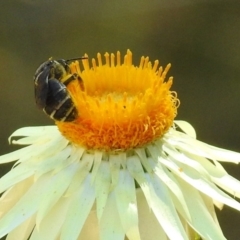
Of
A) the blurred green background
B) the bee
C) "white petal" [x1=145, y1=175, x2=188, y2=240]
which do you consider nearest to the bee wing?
the bee

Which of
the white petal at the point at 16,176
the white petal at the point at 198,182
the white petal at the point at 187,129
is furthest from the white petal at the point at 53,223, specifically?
the white petal at the point at 187,129

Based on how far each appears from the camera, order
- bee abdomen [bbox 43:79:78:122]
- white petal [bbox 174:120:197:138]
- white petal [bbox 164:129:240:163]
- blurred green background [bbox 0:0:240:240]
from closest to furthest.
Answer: bee abdomen [bbox 43:79:78:122] < white petal [bbox 164:129:240:163] < white petal [bbox 174:120:197:138] < blurred green background [bbox 0:0:240:240]

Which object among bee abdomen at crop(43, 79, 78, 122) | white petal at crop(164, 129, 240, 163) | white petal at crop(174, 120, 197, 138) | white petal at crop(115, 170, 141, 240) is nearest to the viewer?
white petal at crop(115, 170, 141, 240)

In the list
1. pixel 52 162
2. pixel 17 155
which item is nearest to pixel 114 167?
pixel 52 162

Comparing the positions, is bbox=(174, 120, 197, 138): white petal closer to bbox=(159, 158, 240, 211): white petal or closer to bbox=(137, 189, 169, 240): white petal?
bbox=(159, 158, 240, 211): white petal

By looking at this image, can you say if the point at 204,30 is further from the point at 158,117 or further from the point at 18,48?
the point at 158,117

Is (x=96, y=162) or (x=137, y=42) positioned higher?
(x=96, y=162)

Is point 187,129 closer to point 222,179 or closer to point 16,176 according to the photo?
point 222,179

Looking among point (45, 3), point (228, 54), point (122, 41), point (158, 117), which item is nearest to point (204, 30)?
point (228, 54)
